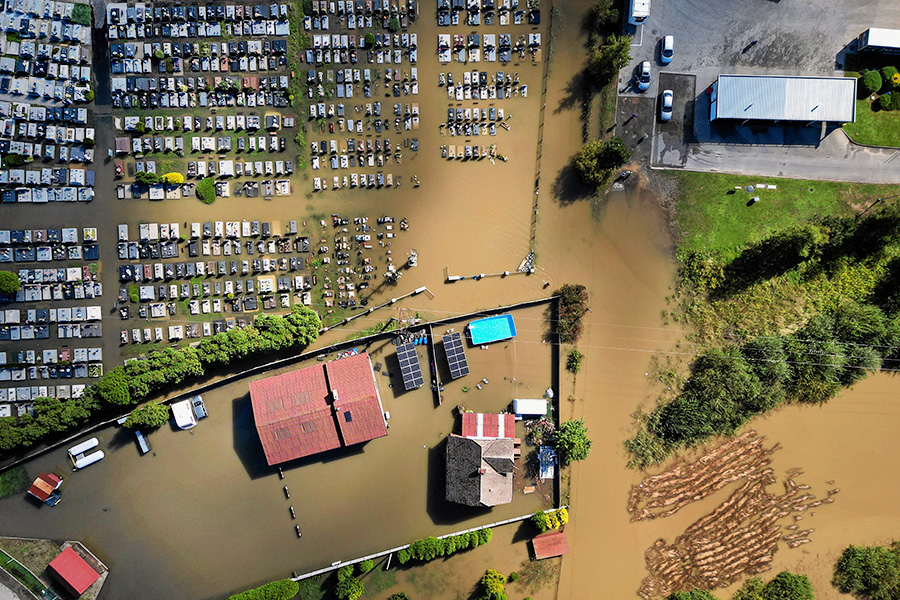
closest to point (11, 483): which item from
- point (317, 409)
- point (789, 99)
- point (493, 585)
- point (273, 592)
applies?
point (273, 592)

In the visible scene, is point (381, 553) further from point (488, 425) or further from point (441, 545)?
point (488, 425)

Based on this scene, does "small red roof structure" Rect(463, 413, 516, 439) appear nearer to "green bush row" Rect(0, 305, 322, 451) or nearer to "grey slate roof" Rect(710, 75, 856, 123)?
"green bush row" Rect(0, 305, 322, 451)

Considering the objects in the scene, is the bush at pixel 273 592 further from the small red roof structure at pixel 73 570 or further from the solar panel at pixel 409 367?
the solar panel at pixel 409 367

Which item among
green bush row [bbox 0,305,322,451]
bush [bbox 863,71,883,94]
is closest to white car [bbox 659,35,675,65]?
bush [bbox 863,71,883,94]

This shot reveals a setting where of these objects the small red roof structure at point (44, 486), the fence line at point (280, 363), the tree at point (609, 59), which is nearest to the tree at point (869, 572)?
the fence line at point (280, 363)

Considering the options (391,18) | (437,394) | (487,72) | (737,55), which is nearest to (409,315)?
(437,394)

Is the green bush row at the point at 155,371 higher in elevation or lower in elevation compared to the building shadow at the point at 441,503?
higher
